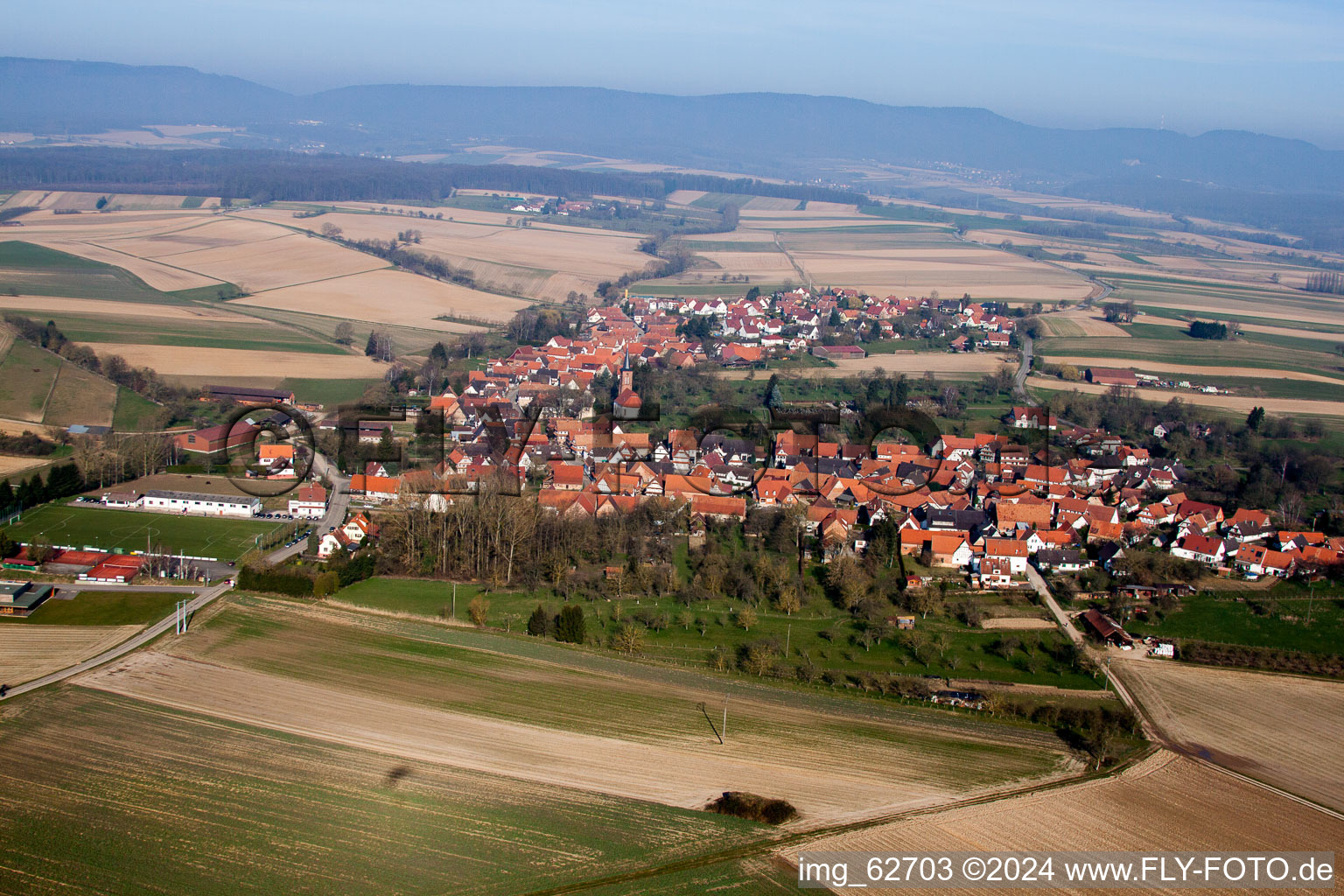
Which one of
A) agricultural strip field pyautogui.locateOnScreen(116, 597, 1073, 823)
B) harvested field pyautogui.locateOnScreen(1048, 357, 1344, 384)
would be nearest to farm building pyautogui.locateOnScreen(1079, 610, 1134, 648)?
agricultural strip field pyautogui.locateOnScreen(116, 597, 1073, 823)

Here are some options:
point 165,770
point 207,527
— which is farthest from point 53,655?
point 207,527

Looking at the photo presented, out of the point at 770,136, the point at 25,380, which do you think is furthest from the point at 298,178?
the point at 770,136

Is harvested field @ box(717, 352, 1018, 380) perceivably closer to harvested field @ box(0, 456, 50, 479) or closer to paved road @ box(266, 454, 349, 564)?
paved road @ box(266, 454, 349, 564)

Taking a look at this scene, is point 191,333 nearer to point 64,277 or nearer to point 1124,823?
point 64,277

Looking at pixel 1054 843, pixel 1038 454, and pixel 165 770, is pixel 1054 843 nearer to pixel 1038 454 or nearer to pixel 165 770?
pixel 165 770

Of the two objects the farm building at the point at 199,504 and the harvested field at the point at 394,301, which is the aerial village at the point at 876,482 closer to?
the farm building at the point at 199,504

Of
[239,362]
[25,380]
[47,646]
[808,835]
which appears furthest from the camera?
[239,362]
